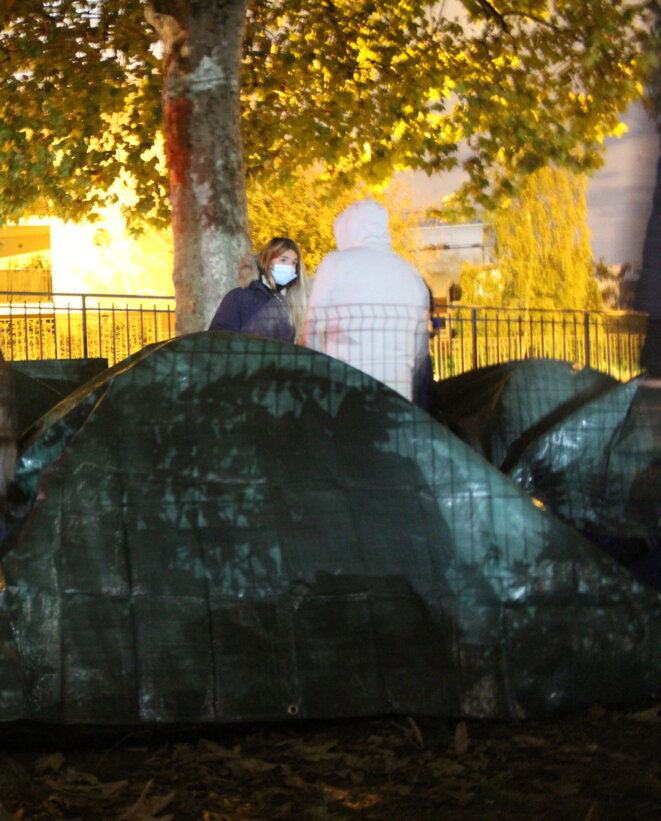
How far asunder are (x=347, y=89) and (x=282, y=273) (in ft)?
25.1

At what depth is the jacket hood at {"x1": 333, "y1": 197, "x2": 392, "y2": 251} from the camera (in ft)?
17.6

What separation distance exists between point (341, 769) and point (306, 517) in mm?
759

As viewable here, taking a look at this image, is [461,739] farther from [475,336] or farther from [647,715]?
[475,336]

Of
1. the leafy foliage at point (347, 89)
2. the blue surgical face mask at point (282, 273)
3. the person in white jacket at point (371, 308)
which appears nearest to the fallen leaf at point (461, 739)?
the person in white jacket at point (371, 308)

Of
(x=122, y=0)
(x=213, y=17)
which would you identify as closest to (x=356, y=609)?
(x=213, y=17)

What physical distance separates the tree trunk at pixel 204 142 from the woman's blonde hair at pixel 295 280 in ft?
9.91

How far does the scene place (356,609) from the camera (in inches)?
138

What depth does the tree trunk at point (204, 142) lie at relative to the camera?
376 inches

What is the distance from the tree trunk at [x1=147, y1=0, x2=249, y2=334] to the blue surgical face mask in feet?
10.2

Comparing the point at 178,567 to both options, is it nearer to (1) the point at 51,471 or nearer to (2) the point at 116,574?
(2) the point at 116,574

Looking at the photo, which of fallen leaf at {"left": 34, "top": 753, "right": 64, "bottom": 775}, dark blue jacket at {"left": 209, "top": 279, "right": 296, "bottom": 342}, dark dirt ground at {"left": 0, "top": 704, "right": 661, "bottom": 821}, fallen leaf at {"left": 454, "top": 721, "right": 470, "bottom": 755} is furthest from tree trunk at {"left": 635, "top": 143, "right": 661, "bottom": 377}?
dark blue jacket at {"left": 209, "top": 279, "right": 296, "bottom": 342}

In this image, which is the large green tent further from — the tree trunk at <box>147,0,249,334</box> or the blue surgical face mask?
the tree trunk at <box>147,0,249,334</box>

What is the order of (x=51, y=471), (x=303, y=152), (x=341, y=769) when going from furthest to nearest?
(x=303, y=152) < (x=51, y=471) < (x=341, y=769)

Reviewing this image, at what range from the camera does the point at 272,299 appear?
652cm
